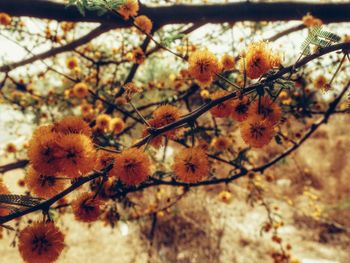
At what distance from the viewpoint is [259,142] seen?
139cm

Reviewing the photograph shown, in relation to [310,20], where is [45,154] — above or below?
below

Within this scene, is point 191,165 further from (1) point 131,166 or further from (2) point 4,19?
(2) point 4,19

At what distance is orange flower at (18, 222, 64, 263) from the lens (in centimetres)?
116

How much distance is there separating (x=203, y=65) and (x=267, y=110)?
0.37m

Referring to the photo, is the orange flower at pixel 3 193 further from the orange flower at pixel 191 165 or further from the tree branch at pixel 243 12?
the tree branch at pixel 243 12

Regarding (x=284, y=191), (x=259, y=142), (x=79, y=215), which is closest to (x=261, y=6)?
(x=259, y=142)

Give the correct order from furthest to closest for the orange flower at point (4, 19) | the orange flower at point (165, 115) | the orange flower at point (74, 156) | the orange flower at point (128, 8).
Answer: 1. the orange flower at point (4, 19)
2. the orange flower at point (128, 8)
3. the orange flower at point (165, 115)
4. the orange flower at point (74, 156)

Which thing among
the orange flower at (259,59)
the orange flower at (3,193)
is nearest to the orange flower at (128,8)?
the orange flower at (259,59)

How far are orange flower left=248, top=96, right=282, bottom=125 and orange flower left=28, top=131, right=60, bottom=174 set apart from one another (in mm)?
799

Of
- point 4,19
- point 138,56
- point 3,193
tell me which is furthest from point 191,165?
point 4,19

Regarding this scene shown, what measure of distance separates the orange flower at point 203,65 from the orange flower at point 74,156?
0.68 meters

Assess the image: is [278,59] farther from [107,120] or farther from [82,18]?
[82,18]

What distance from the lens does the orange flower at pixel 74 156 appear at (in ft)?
3.66

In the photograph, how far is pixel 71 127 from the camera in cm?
131
